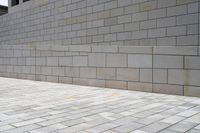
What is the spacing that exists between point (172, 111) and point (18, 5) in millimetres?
18736

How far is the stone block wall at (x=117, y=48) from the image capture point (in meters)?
7.36

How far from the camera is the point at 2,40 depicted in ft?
75.0

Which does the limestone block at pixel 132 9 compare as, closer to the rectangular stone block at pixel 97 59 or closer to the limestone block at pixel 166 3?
the limestone block at pixel 166 3

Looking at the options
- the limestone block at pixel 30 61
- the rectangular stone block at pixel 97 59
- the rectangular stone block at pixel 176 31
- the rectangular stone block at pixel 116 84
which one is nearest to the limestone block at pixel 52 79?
the limestone block at pixel 30 61

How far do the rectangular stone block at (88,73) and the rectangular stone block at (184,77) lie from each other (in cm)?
316

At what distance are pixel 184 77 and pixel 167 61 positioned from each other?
0.71 meters

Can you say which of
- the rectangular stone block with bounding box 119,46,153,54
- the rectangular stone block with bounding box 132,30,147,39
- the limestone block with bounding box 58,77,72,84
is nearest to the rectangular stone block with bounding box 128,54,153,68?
the rectangular stone block with bounding box 119,46,153,54

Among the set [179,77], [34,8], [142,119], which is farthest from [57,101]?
[34,8]

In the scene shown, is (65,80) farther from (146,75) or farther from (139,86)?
(146,75)

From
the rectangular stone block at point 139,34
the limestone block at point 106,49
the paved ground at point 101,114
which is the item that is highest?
the rectangular stone block at point 139,34

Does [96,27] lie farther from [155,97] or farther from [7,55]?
[155,97]

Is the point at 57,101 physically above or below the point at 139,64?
below

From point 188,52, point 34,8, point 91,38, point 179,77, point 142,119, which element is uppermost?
point 34,8

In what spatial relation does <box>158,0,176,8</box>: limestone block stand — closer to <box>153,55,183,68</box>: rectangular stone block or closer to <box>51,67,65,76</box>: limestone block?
<box>153,55,183,68</box>: rectangular stone block
